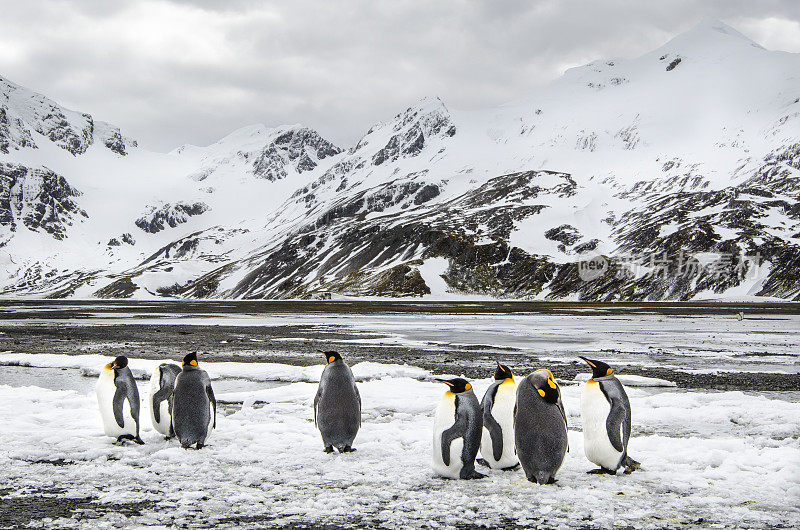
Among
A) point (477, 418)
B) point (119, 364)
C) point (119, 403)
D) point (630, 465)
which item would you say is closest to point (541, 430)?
point (477, 418)

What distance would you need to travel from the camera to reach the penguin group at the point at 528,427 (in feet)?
32.6

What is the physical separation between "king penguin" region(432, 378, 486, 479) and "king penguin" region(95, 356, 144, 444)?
19.4ft

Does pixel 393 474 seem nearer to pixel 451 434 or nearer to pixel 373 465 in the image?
pixel 373 465

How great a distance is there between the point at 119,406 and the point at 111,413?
253mm

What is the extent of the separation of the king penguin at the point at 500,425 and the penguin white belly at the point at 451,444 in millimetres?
662

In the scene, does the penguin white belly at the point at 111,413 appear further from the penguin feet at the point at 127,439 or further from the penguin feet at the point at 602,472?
the penguin feet at the point at 602,472

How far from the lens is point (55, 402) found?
16391 millimetres

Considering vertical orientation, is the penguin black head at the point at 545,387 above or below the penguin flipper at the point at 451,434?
above

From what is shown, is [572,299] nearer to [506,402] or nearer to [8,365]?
[8,365]

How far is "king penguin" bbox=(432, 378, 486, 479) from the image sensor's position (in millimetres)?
10234

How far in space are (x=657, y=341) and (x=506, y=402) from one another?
2874 cm

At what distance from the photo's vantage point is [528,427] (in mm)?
9953

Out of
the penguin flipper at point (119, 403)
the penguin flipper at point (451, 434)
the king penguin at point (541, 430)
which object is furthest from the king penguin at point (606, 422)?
the penguin flipper at point (119, 403)

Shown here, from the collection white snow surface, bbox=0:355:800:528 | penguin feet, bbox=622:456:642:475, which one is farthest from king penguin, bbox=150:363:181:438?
penguin feet, bbox=622:456:642:475
